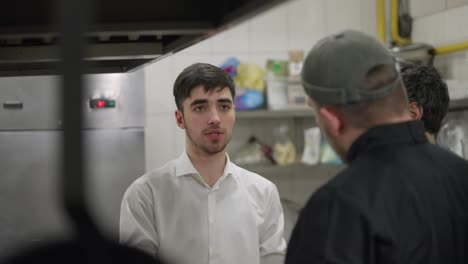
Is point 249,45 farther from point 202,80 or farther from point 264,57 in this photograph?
point 202,80

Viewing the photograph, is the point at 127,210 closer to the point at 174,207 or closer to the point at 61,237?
the point at 174,207

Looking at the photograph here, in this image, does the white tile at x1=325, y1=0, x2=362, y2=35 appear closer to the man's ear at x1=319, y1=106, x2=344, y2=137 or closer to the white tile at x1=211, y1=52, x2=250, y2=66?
the white tile at x1=211, y1=52, x2=250, y2=66

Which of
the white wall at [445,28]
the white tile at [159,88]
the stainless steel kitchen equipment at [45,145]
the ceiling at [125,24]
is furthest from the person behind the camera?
the white tile at [159,88]

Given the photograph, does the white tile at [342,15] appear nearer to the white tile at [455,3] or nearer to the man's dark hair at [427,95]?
the white tile at [455,3]

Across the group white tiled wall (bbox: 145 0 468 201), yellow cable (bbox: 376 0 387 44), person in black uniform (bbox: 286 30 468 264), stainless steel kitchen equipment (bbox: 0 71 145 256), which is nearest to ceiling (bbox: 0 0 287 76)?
person in black uniform (bbox: 286 30 468 264)

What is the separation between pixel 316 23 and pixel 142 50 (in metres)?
3.28

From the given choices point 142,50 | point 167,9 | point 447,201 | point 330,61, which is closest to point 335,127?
point 330,61

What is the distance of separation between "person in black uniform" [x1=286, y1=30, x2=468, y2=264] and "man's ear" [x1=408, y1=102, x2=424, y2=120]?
2.24 ft

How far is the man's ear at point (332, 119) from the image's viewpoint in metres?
1.28

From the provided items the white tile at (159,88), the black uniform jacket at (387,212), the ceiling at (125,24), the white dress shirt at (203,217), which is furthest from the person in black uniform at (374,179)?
the white tile at (159,88)

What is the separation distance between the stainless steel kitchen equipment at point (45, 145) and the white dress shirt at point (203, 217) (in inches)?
49.6

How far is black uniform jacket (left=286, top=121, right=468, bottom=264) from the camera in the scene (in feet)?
3.69

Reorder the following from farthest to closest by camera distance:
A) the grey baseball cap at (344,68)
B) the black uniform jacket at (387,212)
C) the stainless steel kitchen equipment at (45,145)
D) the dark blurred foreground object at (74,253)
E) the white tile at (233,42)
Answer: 1. the white tile at (233,42)
2. the stainless steel kitchen equipment at (45,145)
3. the grey baseball cap at (344,68)
4. the black uniform jacket at (387,212)
5. the dark blurred foreground object at (74,253)

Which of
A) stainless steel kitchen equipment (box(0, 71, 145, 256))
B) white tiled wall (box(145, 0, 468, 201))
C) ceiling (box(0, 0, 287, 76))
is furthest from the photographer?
white tiled wall (box(145, 0, 468, 201))
